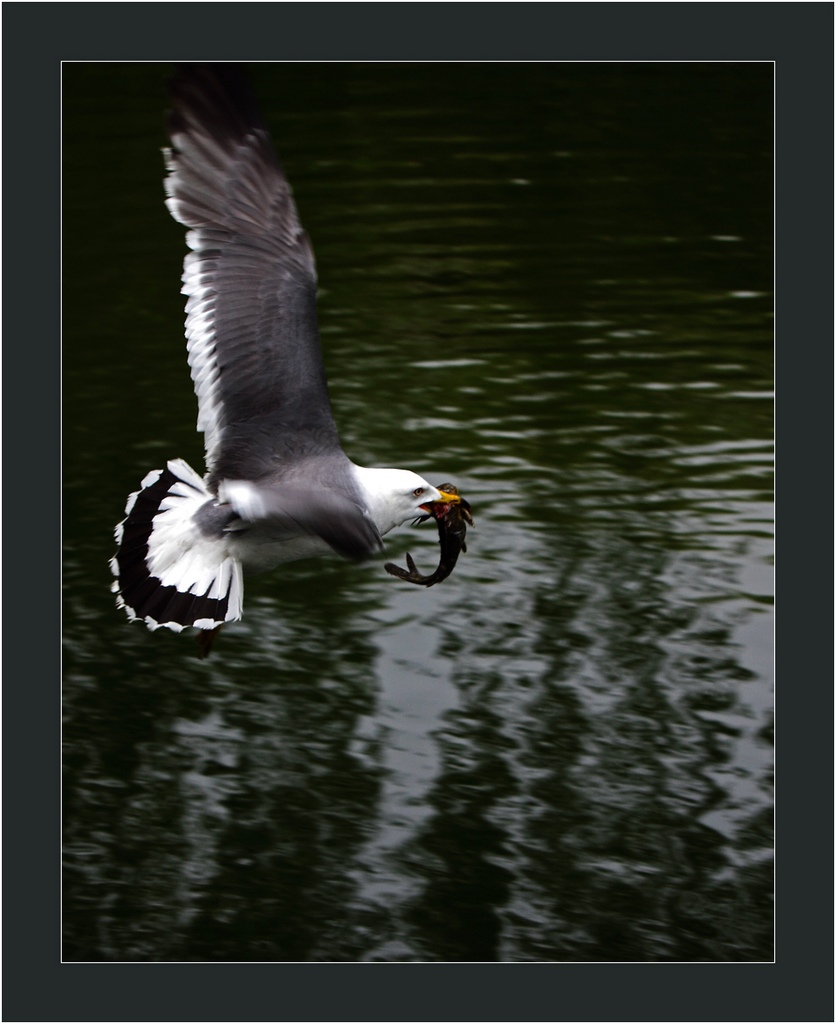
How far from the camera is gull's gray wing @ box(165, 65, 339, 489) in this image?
548cm

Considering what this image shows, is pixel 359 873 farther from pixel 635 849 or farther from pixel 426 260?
pixel 426 260

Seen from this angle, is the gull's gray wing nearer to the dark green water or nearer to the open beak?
the open beak

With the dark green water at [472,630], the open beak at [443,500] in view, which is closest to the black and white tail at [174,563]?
the open beak at [443,500]

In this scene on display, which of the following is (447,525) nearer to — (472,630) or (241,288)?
(241,288)

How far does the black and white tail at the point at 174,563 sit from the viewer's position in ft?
16.8

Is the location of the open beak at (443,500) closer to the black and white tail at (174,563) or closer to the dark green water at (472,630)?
the black and white tail at (174,563)

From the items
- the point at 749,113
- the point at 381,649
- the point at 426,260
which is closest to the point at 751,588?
the point at 381,649

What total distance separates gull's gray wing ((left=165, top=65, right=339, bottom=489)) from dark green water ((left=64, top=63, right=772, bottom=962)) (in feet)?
5.47

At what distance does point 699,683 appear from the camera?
688 centimetres

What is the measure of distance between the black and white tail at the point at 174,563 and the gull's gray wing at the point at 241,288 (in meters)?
0.17

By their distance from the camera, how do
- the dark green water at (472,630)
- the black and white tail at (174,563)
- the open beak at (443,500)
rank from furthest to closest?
the dark green water at (472,630)
the open beak at (443,500)
the black and white tail at (174,563)

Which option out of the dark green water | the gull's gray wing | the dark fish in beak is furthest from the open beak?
the dark green water

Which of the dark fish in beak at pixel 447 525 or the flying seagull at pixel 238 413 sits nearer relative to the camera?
the flying seagull at pixel 238 413

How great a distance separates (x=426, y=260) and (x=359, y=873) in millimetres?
6329
